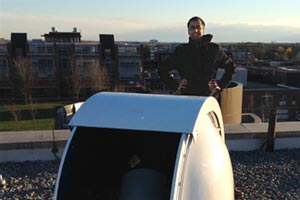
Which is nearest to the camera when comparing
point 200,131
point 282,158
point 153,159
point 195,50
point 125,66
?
point 200,131

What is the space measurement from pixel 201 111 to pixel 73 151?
842mm

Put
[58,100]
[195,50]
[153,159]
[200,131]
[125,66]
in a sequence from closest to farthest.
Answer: [200,131] → [153,159] → [195,50] → [58,100] → [125,66]

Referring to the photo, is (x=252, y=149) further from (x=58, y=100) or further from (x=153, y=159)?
(x=58, y=100)

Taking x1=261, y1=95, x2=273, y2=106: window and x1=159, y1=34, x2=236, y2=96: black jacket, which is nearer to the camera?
x1=159, y1=34, x2=236, y2=96: black jacket

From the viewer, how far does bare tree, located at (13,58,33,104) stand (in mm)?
43688

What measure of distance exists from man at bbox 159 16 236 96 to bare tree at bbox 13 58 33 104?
4139cm

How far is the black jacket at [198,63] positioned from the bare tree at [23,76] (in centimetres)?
4136

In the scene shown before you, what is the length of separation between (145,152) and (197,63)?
168 cm

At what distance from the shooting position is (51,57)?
48438 mm

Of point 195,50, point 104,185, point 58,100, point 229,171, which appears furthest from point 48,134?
point 58,100

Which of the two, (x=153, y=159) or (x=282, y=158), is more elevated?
(x=153, y=159)

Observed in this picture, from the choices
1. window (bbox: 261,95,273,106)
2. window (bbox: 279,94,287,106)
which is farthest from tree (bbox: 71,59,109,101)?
window (bbox: 279,94,287,106)

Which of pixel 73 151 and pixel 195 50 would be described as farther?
pixel 195 50

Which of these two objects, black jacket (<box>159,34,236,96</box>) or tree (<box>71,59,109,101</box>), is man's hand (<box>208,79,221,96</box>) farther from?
tree (<box>71,59,109,101</box>)
